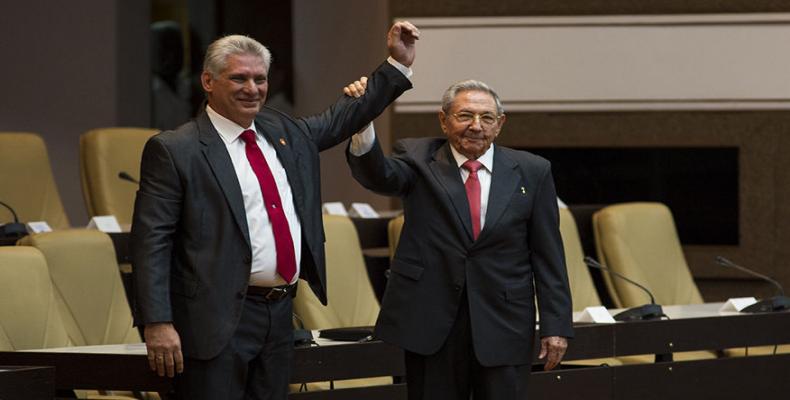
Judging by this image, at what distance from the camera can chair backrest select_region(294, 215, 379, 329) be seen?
496 centimetres

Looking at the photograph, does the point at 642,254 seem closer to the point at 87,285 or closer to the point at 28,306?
the point at 87,285

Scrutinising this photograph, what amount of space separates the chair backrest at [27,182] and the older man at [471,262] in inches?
115

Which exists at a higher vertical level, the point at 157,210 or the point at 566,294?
the point at 157,210

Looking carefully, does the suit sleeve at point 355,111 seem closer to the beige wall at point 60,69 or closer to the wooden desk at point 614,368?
the wooden desk at point 614,368

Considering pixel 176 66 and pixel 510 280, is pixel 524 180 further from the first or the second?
pixel 176 66

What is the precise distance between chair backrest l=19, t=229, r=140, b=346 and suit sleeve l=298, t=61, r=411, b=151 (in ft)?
4.04

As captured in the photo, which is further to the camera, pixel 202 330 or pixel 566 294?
pixel 566 294

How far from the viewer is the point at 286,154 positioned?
10.5ft

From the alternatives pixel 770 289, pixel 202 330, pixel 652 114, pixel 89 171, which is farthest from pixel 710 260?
pixel 202 330

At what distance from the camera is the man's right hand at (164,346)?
2975 millimetres

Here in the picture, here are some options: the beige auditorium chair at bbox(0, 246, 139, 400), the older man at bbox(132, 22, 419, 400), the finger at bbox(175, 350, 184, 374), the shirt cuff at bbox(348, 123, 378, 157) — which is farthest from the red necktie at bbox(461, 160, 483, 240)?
the beige auditorium chair at bbox(0, 246, 139, 400)

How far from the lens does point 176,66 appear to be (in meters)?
8.77

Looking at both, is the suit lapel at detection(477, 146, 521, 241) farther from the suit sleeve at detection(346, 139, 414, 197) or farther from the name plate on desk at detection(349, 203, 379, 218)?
the name plate on desk at detection(349, 203, 379, 218)

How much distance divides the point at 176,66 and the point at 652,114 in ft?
10.4
